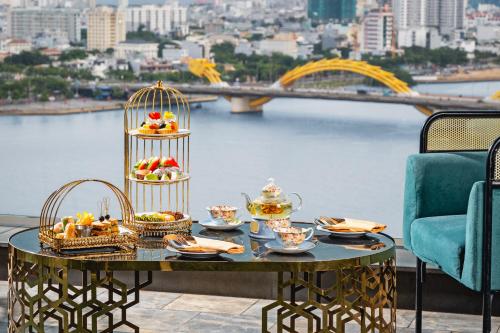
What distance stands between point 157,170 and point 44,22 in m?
2.16

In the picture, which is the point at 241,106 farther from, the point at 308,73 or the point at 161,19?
the point at 161,19

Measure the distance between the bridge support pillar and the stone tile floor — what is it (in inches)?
43.1

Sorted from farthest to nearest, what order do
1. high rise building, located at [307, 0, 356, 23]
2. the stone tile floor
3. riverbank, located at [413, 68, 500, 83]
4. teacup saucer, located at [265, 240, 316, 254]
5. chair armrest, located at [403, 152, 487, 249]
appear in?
1. high rise building, located at [307, 0, 356, 23]
2. riverbank, located at [413, 68, 500, 83]
3. the stone tile floor
4. chair armrest, located at [403, 152, 487, 249]
5. teacup saucer, located at [265, 240, 316, 254]

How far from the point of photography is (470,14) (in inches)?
204

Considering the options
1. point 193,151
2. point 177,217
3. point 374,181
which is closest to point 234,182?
point 193,151

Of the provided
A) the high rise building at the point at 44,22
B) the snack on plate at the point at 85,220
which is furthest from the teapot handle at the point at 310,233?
the high rise building at the point at 44,22

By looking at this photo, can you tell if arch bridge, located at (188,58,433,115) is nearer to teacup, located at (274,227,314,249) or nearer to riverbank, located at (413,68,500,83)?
riverbank, located at (413,68,500,83)

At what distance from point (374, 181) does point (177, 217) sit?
170 centimetres

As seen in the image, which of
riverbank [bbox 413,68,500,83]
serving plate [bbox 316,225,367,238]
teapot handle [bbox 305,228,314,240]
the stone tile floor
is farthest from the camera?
riverbank [bbox 413,68,500,83]

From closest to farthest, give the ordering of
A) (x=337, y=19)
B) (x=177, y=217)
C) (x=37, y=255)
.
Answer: (x=37, y=255) < (x=177, y=217) < (x=337, y=19)

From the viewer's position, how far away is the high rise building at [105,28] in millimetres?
5566

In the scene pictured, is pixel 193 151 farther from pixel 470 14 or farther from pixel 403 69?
pixel 470 14

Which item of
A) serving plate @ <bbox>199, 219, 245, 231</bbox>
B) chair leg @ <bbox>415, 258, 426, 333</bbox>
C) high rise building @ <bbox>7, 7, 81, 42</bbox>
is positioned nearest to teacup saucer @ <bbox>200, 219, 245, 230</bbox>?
serving plate @ <bbox>199, 219, 245, 231</bbox>

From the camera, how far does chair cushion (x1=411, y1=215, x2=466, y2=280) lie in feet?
11.9
